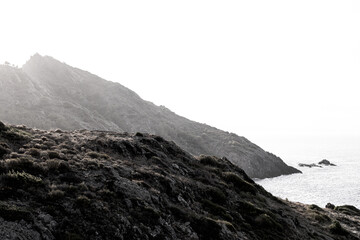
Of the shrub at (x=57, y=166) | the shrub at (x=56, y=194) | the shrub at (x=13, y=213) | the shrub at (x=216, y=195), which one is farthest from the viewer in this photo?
the shrub at (x=216, y=195)

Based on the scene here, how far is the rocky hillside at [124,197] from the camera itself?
44.8ft

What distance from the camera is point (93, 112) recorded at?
351 feet

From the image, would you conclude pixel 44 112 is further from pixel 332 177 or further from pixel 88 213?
pixel 332 177

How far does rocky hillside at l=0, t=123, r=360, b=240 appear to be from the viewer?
44.8 feet

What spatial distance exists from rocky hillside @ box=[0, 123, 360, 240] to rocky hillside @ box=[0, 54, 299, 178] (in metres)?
62.7

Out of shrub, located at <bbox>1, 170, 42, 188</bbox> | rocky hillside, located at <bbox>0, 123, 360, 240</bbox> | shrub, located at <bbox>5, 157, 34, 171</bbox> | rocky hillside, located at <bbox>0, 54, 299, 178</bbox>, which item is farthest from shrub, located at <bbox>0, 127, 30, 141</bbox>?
rocky hillside, located at <bbox>0, 54, 299, 178</bbox>

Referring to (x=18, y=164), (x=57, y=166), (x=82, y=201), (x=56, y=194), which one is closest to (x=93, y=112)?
(x=57, y=166)

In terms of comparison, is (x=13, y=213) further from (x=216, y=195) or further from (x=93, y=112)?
Answer: (x=93, y=112)

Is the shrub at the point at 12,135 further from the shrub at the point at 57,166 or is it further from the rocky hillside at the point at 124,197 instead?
the shrub at the point at 57,166

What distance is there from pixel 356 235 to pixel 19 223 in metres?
36.2

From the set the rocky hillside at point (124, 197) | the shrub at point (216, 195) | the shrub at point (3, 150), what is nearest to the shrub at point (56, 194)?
the rocky hillside at point (124, 197)

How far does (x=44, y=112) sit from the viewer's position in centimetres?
8662

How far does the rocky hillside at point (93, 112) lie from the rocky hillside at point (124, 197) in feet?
206

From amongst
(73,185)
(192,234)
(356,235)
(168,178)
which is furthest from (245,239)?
(356,235)
